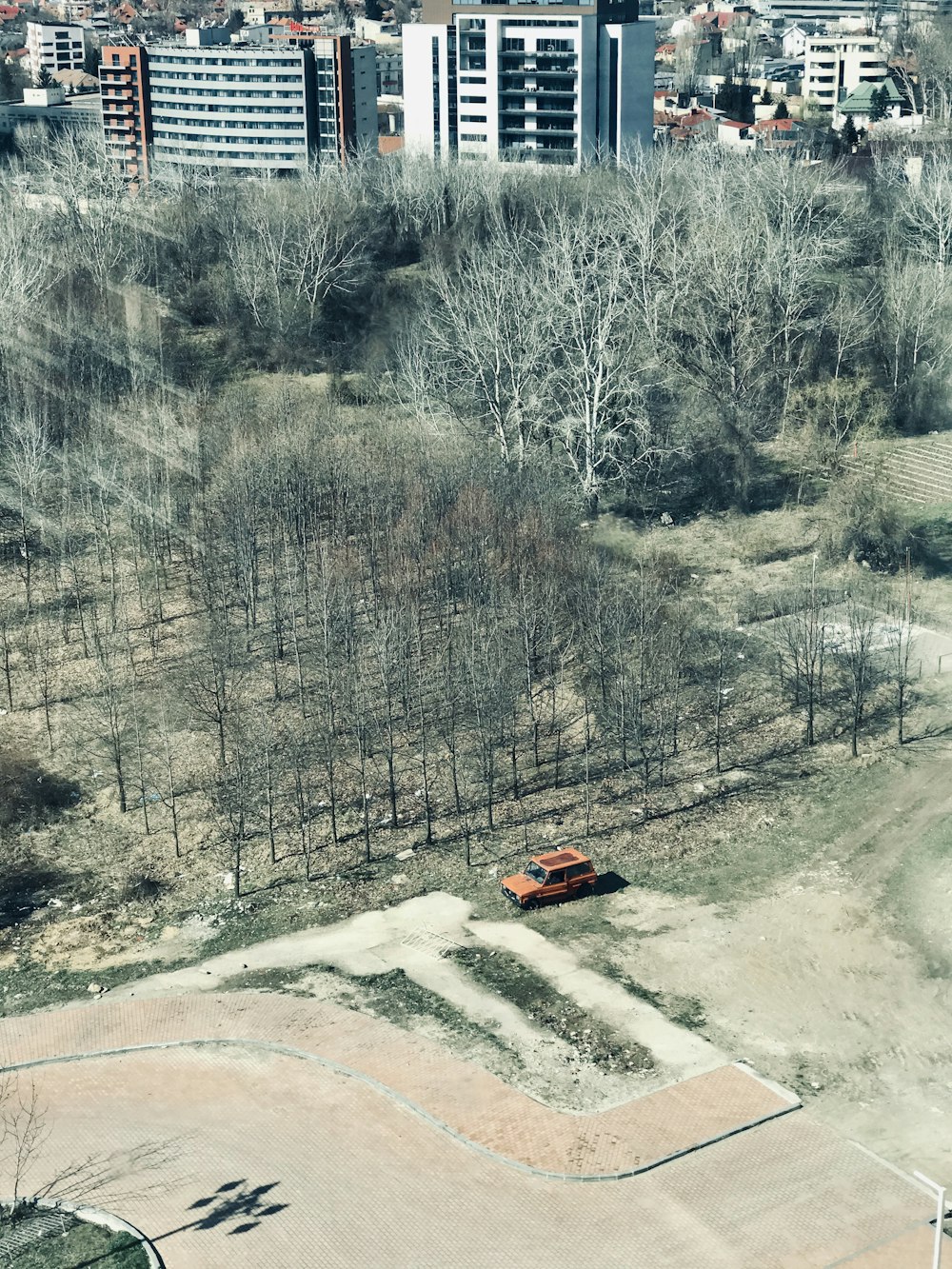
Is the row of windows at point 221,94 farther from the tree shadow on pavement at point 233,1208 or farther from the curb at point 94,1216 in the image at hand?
the curb at point 94,1216

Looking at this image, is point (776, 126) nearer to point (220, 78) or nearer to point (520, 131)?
point (520, 131)

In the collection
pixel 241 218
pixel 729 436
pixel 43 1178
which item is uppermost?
pixel 241 218

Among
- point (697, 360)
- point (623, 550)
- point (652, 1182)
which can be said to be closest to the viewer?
point (652, 1182)

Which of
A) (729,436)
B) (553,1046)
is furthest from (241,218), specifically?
(553,1046)

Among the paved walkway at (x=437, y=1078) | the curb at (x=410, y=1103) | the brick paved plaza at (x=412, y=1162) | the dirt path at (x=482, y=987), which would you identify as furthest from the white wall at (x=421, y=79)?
the brick paved plaza at (x=412, y=1162)

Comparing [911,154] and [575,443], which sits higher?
[911,154]

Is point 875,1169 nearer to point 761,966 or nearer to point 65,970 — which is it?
point 761,966

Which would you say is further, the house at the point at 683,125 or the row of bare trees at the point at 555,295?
the house at the point at 683,125

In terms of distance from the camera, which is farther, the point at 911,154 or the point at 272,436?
the point at 911,154

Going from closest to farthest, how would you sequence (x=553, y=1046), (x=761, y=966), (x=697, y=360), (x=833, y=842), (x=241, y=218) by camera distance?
(x=553, y=1046) → (x=761, y=966) → (x=833, y=842) → (x=697, y=360) → (x=241, y=218)
